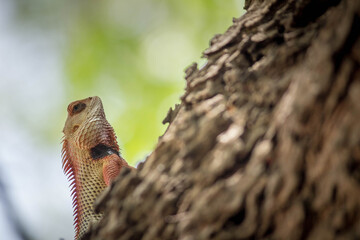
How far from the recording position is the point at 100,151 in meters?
5.99

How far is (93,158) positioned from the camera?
591 cm

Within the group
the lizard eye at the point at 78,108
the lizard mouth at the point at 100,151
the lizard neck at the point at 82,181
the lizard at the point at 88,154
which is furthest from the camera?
the lizard eye at the point at 78,108

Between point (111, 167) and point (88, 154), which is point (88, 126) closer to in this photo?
point (88, 154)

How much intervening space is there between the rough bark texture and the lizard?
3.37 metres

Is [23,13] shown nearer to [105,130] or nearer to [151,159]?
[105,130]

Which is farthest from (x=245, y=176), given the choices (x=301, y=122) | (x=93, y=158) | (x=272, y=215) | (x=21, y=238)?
(x=93, y=158)

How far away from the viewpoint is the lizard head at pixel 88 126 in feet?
19.7

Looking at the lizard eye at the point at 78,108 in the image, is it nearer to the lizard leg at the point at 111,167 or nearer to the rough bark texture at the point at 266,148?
the lizard leg at the point at 111,167

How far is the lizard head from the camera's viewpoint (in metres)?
5.99

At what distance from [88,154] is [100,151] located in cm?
20

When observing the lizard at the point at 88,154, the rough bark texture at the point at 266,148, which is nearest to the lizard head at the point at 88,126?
the lizard at the point at 88,154

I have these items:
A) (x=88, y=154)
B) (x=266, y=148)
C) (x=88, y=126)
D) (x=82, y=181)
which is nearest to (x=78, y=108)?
(x=88, y=126)

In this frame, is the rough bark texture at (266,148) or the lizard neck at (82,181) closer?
the rough bark texture at (266,148)

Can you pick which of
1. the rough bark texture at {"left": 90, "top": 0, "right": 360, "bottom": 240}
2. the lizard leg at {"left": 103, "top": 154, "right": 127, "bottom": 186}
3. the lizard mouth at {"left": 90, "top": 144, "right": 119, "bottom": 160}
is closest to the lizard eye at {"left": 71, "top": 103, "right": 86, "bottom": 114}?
the lizard mouth at {"left": 90, "top": 144, "right": 119, "bottom": 160}
